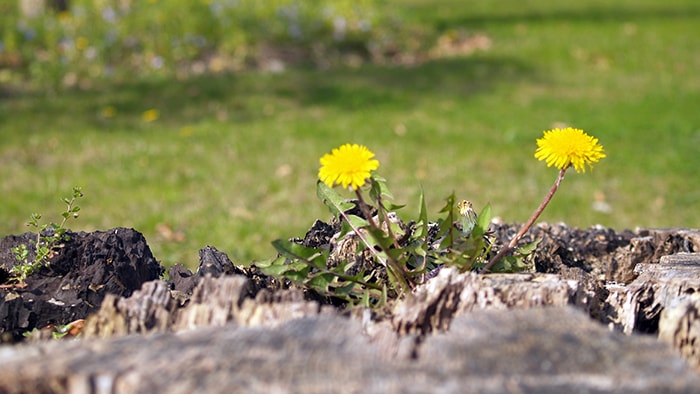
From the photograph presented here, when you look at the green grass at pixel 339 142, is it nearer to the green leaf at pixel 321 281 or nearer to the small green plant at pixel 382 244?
the small green plant at pixel 382 244

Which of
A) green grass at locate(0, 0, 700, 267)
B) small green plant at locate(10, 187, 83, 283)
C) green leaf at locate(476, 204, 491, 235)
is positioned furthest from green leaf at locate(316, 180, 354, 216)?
green grass at locate(0, 0, 700, 267)

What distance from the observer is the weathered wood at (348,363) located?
1.20 m

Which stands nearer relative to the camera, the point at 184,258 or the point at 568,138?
the point at 568,138

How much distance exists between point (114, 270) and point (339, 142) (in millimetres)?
A: 4405

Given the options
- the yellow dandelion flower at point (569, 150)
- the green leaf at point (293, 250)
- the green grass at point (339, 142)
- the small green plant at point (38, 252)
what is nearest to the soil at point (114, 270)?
the small green plant at point (38, 252)

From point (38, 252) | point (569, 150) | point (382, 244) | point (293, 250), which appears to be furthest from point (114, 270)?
point (569, 150)

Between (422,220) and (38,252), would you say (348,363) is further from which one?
(38,252)

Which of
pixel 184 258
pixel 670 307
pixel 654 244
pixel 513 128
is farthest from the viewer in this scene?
pixel 513 128

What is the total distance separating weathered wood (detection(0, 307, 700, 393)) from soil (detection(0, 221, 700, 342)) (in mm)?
502

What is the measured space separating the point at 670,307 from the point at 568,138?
42cm

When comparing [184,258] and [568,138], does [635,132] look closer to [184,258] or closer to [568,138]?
[184,258]

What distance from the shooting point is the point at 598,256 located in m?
2.68

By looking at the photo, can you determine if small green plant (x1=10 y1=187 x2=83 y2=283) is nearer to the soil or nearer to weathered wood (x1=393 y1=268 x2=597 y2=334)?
the soil

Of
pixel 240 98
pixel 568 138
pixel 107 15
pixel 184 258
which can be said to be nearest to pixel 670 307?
pixel 568 138
